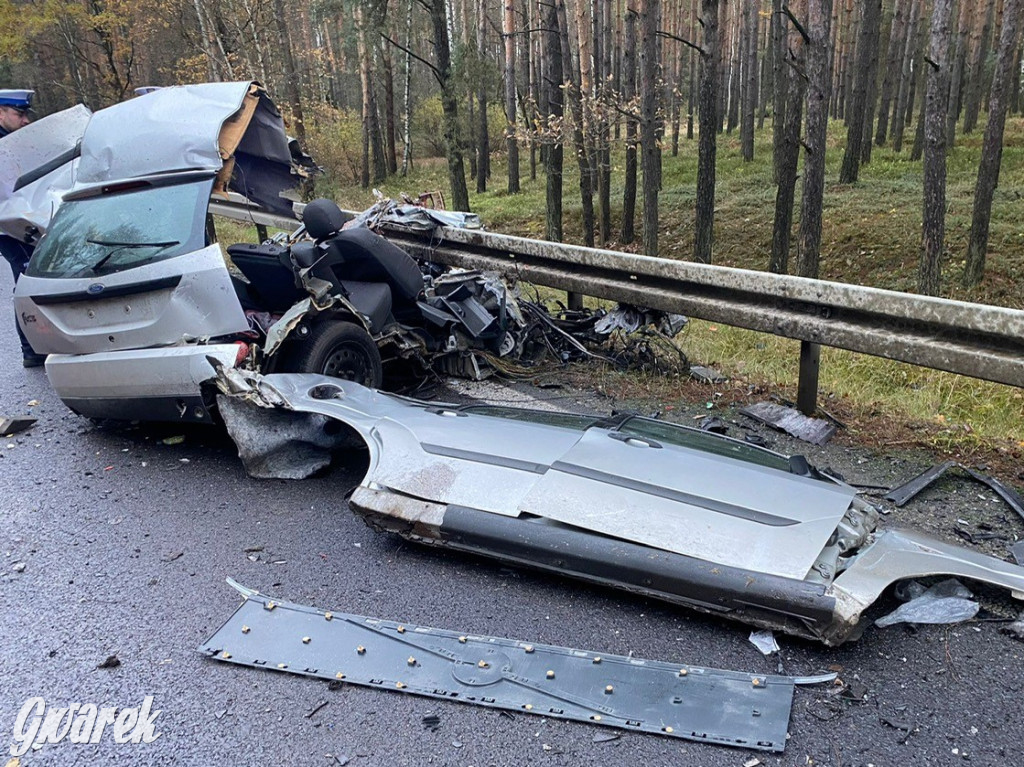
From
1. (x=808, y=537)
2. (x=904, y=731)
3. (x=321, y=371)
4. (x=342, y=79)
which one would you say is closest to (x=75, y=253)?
(x=321, y=371)

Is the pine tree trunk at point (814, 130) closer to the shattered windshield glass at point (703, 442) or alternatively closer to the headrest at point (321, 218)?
the headrest at point (321, 218)

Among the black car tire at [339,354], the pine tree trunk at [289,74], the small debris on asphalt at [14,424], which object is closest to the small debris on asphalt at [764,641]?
the black car tire at [339,354]

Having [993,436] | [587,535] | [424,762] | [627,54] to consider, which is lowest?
[993,436]

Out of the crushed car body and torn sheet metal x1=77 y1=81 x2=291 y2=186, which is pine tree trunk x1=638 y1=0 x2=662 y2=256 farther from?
torn sheet metal x1=77 y1=81 x2=291 y2=186

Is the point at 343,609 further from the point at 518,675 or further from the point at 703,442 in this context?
the point at 703,442

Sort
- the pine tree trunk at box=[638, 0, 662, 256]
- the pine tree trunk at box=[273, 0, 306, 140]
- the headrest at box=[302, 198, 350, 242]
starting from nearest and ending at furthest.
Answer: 1. the headrest at box=[302, 198, 350, 242]
2. the pine tree trunk at box=[638, 0, 662, 256]
3. the pine tree trunk at box=[273, 0, 306, 140]

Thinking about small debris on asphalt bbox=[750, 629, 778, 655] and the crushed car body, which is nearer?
small debris on asphalt bbox=[750, 629, 778, 655]

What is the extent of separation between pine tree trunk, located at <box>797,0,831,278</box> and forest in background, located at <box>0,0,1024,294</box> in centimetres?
3

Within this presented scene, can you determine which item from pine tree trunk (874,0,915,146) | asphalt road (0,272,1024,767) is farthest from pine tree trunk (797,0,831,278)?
pine tree trunk (874,0,915,146)

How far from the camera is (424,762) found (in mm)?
2178

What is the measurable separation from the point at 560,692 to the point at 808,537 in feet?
3.52

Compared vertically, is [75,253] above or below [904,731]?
above

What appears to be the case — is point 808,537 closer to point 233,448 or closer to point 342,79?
point 233,448

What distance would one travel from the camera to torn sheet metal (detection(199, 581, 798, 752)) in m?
2.29
